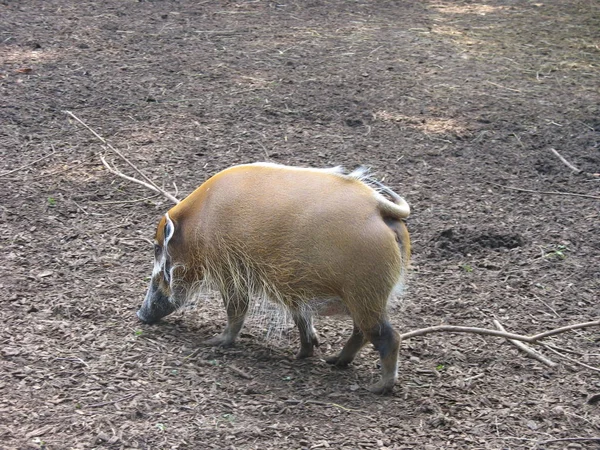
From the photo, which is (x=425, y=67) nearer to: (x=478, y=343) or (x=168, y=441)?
(x=478, y=343)

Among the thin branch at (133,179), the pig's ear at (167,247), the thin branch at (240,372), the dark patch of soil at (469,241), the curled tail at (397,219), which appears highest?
the curled tail at (397,219)

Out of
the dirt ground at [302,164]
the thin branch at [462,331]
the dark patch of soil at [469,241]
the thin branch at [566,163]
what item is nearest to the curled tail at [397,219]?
the thin branch at [462,331]

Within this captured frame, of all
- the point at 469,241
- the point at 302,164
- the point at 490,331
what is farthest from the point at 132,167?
the point at 490,331

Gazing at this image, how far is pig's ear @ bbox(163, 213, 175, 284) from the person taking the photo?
156 inches

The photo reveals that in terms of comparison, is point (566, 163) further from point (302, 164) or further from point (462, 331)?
point (462, 331)

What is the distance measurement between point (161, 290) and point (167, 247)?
24cm

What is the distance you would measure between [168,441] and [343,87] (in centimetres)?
510

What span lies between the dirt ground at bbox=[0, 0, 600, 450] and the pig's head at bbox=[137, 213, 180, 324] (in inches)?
4.0

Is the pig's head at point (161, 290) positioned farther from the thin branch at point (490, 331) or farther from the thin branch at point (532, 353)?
the thin branch at point (532, 353)

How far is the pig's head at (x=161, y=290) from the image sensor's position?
4.08 meters

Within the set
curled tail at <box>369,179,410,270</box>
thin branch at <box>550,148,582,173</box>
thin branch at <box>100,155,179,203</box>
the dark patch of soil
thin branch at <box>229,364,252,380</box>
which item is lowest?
the dark patch of soil

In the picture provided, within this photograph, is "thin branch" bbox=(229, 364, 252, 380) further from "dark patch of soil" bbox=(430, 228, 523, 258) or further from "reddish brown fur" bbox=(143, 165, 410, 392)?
"dark patch of soil" bbox=(430, 228, 523, 258)

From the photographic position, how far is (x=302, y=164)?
6094 mm

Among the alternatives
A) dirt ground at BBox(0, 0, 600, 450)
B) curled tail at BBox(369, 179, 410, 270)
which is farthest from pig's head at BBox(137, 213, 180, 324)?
curled tail at BBox(369, 179, 410, 270)
